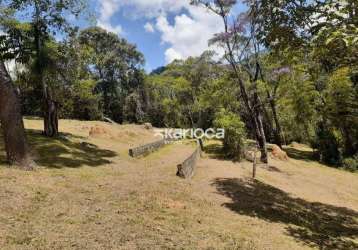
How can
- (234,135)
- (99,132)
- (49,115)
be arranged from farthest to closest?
1. (99,132)
2. (234,135)
3. (49,115)

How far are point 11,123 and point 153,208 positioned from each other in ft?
18.4

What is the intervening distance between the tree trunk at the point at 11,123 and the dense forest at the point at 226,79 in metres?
0.03

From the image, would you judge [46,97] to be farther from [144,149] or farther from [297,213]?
[297,213]

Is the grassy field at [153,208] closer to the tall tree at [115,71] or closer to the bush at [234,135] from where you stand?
the bush at [234,135]

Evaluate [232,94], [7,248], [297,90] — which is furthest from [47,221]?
[297,90]

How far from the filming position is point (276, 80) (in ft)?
99.2

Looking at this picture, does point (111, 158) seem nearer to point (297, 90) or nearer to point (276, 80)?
point (276, 80)

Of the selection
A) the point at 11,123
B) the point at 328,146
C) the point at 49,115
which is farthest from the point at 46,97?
the point at 328,146

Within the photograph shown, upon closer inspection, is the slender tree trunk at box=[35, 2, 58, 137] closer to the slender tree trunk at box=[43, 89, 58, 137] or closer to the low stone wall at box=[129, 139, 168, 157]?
the slender tree trunk at box=[43, 89, 58, 137]

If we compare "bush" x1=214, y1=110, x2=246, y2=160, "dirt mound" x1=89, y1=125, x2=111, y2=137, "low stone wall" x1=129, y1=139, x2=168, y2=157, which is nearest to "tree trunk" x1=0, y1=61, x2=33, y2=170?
"low stone wall" x1=129, y1=139, x2=168, y2=157

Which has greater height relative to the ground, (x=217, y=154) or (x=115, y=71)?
(x=115, y=71)

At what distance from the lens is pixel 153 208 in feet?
30.1

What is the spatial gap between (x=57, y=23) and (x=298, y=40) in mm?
14648

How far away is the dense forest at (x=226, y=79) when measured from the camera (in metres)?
10.1
